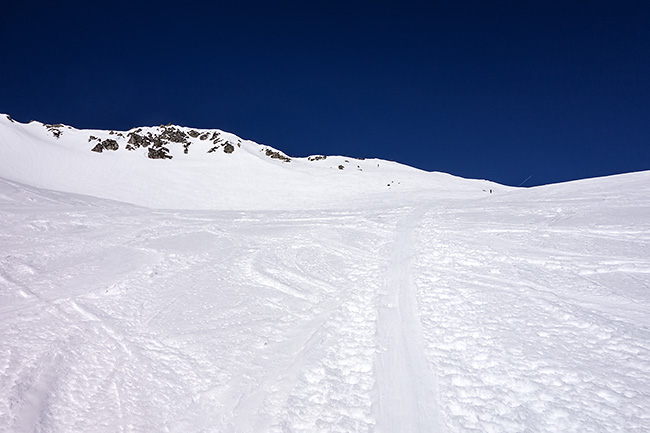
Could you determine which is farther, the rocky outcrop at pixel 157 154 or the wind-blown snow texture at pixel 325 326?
the rocky outcrop at pixel 157 154

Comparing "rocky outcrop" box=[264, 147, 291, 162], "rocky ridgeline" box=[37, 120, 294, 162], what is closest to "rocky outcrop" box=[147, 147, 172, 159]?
"rocky ridgeline" box=[37, 120, 294, 162]

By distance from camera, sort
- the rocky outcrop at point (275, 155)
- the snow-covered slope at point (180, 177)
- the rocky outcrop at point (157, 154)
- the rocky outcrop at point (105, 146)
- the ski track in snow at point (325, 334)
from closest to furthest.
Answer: the ski track in snow at point (325, 334), the snow-covered slope at point (180, 177), the rocky outcrop at point (105, 146), the rocky outcrop at point (157, 154), the rocky outcrop at point (275, 155)

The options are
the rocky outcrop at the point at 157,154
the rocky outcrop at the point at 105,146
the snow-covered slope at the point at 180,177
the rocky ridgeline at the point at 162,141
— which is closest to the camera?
the snow-covered slope at the point at 180,177

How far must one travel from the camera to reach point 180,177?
2441 centimetres

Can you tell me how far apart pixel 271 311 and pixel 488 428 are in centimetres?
312

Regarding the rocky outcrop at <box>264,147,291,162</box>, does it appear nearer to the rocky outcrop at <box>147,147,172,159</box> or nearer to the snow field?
the rocky outcrop at <box>147,147,172,159</box>

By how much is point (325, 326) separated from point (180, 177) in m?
23.2

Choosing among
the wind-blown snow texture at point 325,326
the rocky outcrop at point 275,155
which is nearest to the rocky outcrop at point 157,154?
the rocky outcrop at point 275,155

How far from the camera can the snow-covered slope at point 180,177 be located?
1905cm

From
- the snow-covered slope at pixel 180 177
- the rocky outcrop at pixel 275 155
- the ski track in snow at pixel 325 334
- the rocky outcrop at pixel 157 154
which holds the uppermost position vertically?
the rocky outcrop at pixel 275 155

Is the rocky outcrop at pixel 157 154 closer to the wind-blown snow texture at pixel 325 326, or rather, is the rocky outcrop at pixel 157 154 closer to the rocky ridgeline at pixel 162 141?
the rocky ridgeline at pixel 162 141

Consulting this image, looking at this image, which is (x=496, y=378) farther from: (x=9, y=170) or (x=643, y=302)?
(x=9, y=170)

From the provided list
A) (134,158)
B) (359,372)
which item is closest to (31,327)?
(359,372)

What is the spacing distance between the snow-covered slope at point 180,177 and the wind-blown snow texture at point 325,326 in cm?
906
